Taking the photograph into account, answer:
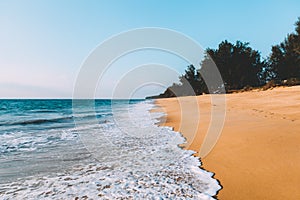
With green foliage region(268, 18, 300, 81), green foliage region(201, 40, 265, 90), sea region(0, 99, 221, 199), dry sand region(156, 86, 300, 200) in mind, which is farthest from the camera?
green foliage region(201, 40, 265, 90)

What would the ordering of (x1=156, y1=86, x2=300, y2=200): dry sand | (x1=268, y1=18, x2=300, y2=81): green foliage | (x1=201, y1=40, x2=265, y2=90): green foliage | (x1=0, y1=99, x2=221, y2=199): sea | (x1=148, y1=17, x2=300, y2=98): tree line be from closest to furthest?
1. (x1=156, y1=86, x2=300, y2=200): dry sand
2. (x1=0, y1=99, x2=221, y2=199): sea
3. (x1=268, y1=18, x2=300, y2=81): green foliage
4. (x1=148, y1=17, x2=300, y2=98): tree line
5. (x1=201, y1=40, x2=265, y2=90): green foliage

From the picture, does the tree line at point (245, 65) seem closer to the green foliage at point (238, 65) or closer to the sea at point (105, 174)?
the green foliage at point (238, 65)

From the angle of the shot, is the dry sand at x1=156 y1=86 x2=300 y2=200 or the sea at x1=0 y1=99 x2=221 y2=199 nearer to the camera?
the dry sand at x1=156 y1=86 x2=300 y2=200

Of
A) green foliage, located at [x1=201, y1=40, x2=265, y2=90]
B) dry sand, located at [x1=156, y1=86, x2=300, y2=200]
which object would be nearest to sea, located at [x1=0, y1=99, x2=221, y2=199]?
dry sand, located at [x1=156, y1=86, x2=300, y2=200]

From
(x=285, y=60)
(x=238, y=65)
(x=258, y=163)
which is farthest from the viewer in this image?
(x=238, y=65)

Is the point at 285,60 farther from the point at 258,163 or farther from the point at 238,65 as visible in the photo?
the point at 258,163

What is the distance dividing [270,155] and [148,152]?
269 centimetres

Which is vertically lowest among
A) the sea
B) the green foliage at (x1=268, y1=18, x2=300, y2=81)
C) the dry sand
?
the sea

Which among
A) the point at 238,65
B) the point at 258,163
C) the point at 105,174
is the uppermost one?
the point at 238,65

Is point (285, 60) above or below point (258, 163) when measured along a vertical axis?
above

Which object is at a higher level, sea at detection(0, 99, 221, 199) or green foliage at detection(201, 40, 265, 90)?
green foliage at detection(201, 40, 265, 90)

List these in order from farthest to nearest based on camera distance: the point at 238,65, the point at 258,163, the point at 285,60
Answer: the point at 238,65, the point at 285,60, the point at 258,163

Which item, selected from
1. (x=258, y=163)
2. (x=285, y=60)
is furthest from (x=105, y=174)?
(x=285, y=60)

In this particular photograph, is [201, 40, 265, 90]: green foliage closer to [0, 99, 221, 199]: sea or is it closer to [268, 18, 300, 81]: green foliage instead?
[268, 18, 300, 81]: green foliage
